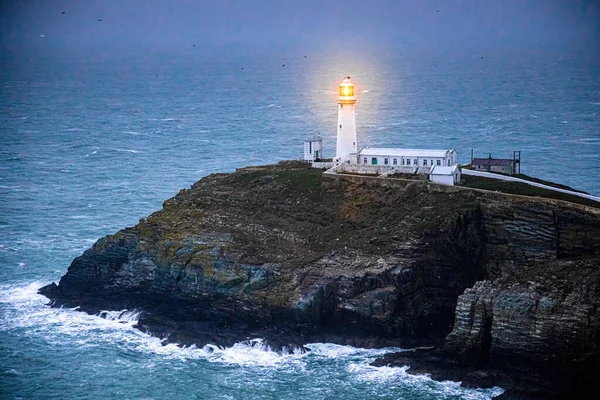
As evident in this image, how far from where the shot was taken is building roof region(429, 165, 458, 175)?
69.5m

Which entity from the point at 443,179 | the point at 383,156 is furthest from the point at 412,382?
the point at 383,156

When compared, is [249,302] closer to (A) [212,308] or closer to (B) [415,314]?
(A) [212,308]

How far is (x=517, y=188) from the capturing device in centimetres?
6775

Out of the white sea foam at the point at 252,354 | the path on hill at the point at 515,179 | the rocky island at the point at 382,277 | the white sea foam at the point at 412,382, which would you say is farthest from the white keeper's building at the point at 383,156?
the white sea foam at the point at 252,354

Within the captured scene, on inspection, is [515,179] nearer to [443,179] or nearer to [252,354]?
[443,179]

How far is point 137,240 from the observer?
68.7m

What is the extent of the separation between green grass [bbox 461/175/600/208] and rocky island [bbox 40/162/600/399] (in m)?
2.26

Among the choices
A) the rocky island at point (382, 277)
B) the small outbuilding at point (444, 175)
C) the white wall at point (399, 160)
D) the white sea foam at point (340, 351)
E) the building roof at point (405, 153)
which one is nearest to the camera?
the rocky island at point (382, 277)

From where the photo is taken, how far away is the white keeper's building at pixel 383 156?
70438 millimetres

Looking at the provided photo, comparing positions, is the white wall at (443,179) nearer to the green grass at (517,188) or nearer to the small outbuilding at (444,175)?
the small outbuilding at (444,175)

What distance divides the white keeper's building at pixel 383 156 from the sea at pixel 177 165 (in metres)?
15.4

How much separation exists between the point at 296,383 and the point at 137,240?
1703 centimetres

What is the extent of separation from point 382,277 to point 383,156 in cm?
1654

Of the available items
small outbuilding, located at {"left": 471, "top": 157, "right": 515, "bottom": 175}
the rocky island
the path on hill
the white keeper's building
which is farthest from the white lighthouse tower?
small outbuilding, located at {"left": 471, "top": 157, "right": 515, "bottom": 175}
